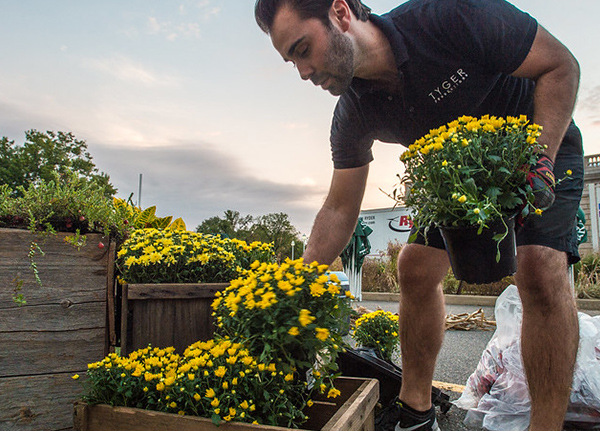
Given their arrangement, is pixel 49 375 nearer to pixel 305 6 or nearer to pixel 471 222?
pixel 471 222

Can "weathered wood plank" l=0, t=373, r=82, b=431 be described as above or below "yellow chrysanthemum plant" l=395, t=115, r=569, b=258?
below

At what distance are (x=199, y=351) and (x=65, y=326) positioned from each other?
67 centimetres

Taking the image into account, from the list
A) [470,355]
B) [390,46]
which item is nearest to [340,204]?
[390,46]

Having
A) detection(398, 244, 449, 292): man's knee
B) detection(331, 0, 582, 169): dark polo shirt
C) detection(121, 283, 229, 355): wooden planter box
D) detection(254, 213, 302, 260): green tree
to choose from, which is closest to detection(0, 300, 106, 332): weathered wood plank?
detection(121, 283, 229, 355): wooden planter box

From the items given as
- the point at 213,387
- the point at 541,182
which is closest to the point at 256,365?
the point at 213,387

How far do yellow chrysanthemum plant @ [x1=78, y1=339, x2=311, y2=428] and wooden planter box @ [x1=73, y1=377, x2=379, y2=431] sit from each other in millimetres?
32

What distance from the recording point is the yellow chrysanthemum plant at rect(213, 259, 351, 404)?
4.29 ft

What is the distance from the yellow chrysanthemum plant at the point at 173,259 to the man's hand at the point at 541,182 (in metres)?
1.23

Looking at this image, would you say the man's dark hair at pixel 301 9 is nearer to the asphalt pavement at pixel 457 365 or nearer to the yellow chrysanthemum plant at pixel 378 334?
the yellow chrysanthemum plant at pixel 378 334

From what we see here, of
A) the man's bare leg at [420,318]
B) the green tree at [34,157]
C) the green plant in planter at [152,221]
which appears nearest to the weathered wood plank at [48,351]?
the green plant in planter at [152,221]

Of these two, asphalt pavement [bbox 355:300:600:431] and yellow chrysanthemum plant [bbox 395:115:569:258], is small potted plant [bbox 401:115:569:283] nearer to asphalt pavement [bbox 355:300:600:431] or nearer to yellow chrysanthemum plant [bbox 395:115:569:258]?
yellow chrysanthemum plant [bbox 395:115:569:258]

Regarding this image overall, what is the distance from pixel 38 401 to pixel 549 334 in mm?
2043

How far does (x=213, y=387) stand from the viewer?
1.31 m

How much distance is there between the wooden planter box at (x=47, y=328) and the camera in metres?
1.64
